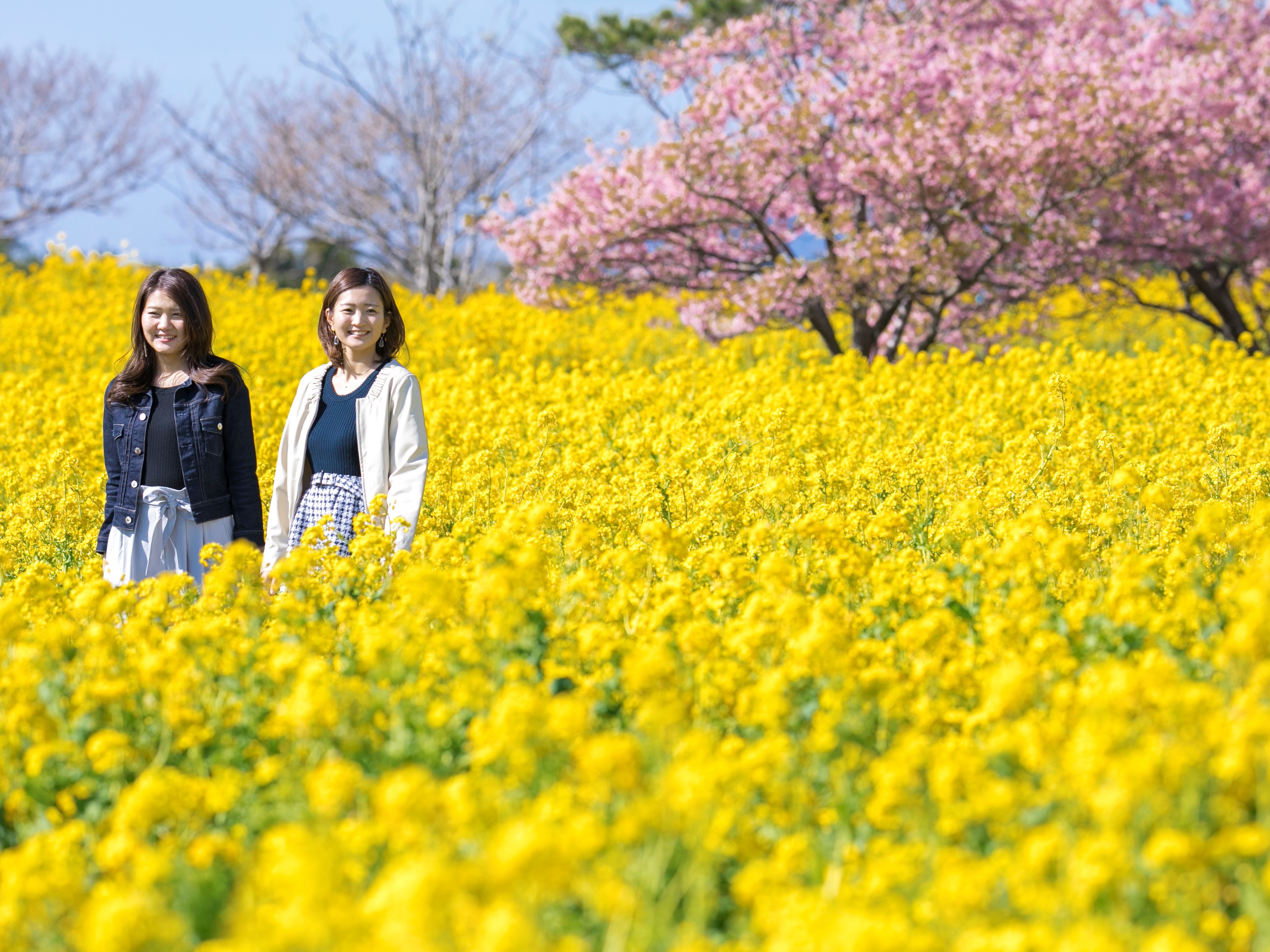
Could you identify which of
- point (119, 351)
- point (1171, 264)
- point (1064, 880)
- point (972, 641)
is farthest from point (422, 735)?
point (1171, 264)

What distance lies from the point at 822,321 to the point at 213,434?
32.5 ft

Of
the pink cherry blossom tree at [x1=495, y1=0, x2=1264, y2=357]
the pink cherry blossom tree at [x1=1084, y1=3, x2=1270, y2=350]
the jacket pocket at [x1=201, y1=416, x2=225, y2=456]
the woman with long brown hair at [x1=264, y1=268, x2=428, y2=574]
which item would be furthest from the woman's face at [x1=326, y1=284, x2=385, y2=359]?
the pink cherry blossom tree at [x1=1084, y1=3, x2=1270, y2=350]

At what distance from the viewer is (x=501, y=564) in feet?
12.0

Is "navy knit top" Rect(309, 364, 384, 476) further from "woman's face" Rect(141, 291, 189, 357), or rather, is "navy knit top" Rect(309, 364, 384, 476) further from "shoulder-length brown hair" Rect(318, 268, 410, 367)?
"woman's face" Rect(141, 291, 189, 357)

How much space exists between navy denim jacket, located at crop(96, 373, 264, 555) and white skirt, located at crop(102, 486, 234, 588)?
34 millimetres

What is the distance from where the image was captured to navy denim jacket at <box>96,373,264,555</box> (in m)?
4.85

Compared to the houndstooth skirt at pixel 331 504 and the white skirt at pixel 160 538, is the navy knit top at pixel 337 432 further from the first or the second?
the white skirt at pixel 160 538

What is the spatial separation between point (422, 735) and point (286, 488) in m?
2.19

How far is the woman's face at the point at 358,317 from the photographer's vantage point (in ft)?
16.3

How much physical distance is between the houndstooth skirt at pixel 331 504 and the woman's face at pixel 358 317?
0.57m

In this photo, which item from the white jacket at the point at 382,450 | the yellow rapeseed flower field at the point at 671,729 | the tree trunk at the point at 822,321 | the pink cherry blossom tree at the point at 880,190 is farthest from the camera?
the tree trunk at the point at 822,321

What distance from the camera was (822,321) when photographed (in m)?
13.8

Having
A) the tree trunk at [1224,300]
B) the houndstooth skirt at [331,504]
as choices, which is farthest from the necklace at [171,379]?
the tree trunk at [1224,300]

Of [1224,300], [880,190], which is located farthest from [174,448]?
[1224,300]
